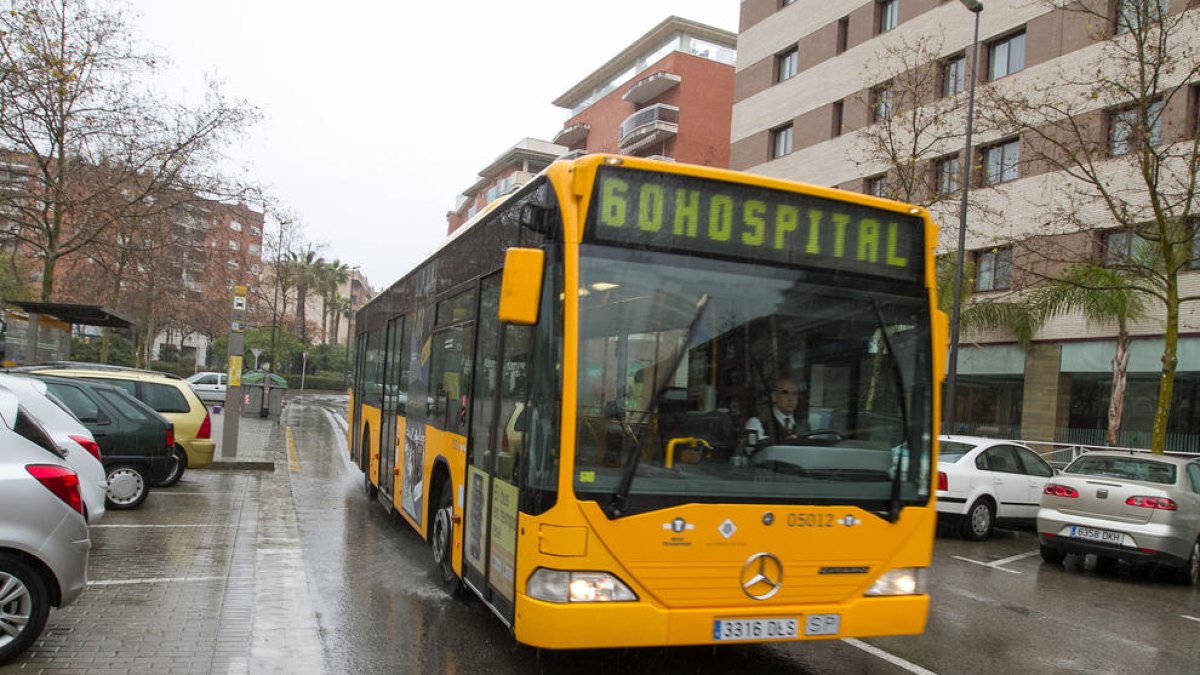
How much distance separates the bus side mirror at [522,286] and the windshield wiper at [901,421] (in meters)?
2.02

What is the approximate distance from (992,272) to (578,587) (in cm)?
2379

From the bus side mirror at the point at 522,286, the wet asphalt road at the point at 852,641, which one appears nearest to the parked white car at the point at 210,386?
the wet asphalt road at the point at 852,641

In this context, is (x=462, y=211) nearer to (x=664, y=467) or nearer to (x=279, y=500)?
(x=279, y=500)

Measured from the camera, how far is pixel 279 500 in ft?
39.3

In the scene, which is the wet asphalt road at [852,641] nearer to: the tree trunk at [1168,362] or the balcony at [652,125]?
the tree trunk at [1168,362]

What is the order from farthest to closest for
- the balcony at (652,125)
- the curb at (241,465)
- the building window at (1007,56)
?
the balcony at (652,125), the building window at (1007,56), the curb at (241,465)

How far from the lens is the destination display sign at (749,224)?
480cm

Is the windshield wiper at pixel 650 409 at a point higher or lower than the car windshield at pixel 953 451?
higher

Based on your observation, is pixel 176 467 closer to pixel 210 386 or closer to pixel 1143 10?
pixel 1143 10

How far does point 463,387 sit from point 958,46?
25386 mm

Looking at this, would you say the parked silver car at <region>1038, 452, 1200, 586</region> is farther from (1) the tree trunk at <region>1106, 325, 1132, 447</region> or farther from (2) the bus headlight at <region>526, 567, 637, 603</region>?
(1) the tree trunk at <region>1106, 325, 1132, 447</region>

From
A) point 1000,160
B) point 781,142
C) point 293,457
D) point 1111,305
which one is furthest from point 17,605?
point 781,142

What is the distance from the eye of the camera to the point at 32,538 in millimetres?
4965

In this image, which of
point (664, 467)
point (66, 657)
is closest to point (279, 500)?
point (66, 657)
